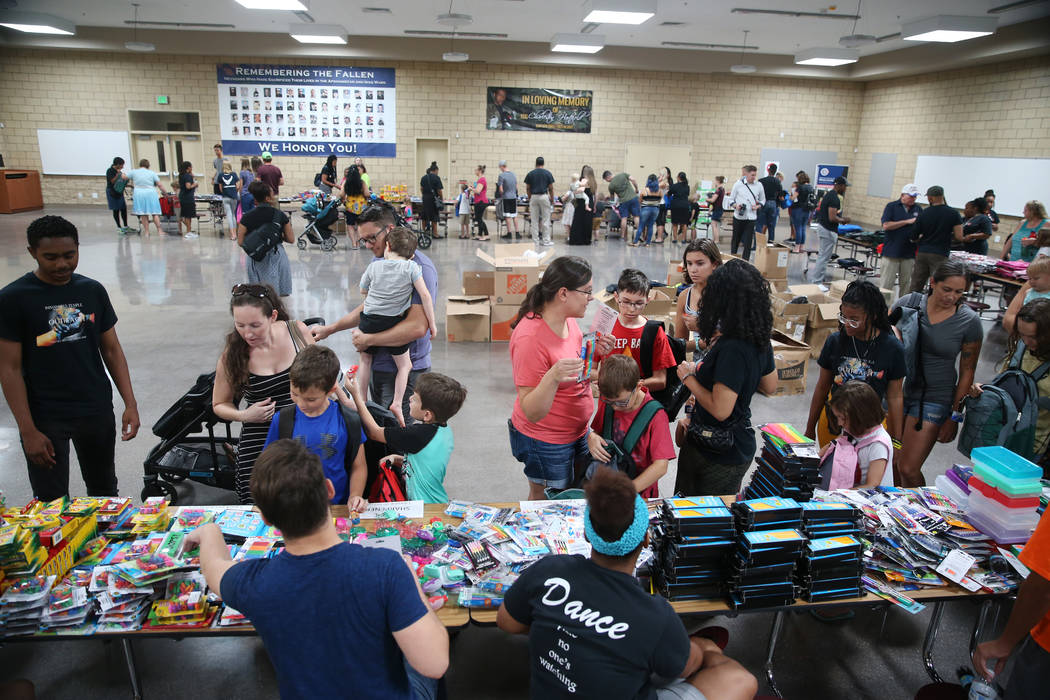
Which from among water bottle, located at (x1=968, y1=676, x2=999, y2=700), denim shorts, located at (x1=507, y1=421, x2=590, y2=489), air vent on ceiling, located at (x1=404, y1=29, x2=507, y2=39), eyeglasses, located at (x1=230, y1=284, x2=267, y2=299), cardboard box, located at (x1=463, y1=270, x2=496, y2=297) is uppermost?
air vent on ceiling, located at (x1=404, y1=29, x2=507, y2=39)

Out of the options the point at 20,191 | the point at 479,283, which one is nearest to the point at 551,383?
the point at 479,283

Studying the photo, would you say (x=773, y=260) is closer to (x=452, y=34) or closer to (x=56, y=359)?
(x=56, y=359)

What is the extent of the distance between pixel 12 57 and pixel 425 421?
65.5 feet

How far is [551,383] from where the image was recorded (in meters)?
2.47

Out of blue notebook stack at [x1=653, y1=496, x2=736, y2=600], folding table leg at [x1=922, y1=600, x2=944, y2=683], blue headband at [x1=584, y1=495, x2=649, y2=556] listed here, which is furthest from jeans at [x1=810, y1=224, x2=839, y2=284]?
blue headband at [x1=584, y1=495, x2=649, y2=556]

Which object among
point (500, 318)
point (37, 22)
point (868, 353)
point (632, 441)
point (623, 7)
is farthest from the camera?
point (37, 22)

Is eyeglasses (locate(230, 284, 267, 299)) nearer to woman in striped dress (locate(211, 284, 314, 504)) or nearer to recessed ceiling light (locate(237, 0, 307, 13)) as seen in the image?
woman in striped dress (locate(211, 284, 314, 504))

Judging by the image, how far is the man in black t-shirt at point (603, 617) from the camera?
59.0 inches

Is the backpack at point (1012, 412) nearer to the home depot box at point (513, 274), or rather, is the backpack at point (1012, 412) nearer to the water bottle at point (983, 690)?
the water bottle at point (983, 690)

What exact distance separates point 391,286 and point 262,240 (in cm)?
231

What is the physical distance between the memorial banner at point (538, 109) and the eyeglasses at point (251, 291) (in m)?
15.4

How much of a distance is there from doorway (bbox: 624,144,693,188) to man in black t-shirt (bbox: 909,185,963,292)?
10578mm

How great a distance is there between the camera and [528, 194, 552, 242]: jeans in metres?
12.9

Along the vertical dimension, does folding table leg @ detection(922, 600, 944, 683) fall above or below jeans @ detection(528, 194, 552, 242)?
below
